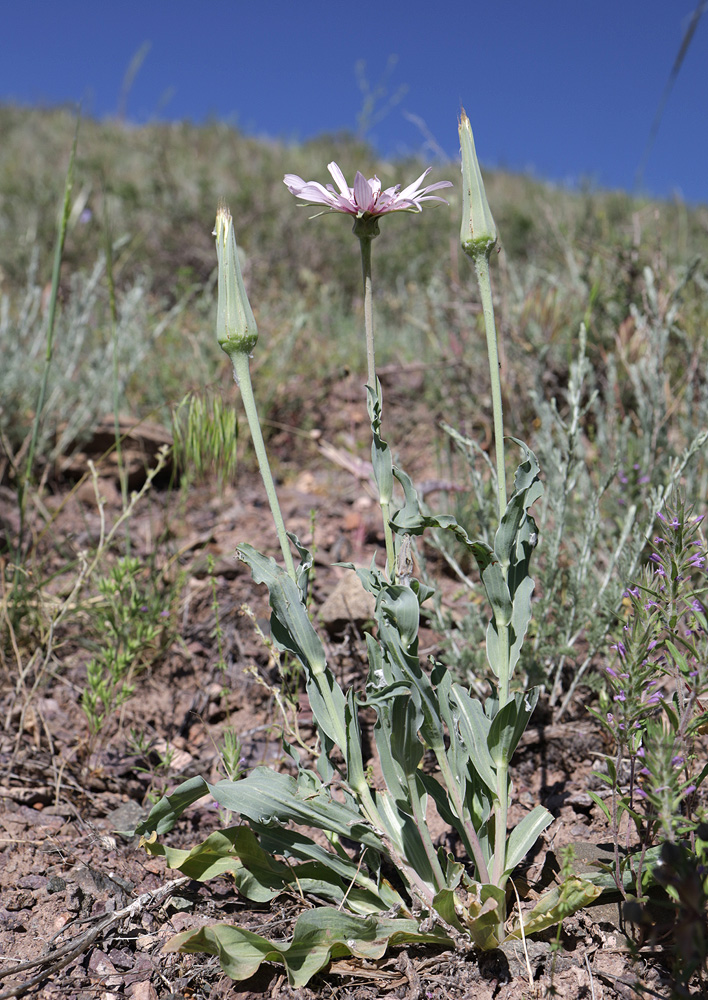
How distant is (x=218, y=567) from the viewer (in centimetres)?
250

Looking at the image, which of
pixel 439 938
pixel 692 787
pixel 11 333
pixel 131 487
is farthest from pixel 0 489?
pixel 692 787

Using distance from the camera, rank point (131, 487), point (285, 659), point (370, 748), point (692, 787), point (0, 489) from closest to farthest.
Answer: point (692, 787) < point (370, 748) < point (285, 659) < point (0, 489) < point (131, 487)

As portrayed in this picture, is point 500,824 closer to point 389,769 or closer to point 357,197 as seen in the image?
point 389,769

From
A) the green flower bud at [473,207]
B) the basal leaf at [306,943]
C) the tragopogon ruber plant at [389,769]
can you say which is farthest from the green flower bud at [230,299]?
the basal leaf at [306,943]

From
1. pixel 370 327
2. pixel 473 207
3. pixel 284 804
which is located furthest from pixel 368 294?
pixel 284 804

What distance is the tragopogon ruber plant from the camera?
116 centimetres

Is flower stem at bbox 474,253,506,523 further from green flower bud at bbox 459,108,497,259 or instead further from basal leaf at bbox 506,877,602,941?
basal leaf at bbox 506,877,602,941

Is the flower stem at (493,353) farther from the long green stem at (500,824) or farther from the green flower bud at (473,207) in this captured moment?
the long green stem at (500,824)

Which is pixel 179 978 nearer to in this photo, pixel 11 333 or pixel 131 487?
pixel 131 487

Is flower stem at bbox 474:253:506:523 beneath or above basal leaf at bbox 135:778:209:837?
above

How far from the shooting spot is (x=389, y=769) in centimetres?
132

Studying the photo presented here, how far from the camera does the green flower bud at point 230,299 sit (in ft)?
3.77

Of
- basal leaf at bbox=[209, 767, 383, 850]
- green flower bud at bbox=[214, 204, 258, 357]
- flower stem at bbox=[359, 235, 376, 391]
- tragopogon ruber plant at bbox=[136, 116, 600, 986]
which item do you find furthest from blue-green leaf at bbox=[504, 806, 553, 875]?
green flower bud at bbox=[214, 204, 258, 357]

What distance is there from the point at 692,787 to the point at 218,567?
1.74 meters
